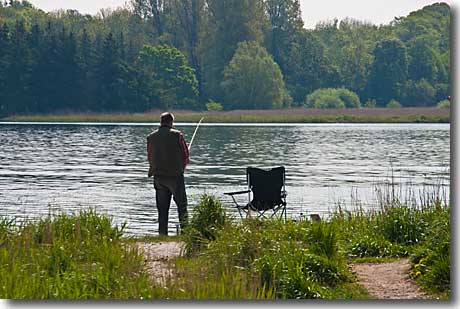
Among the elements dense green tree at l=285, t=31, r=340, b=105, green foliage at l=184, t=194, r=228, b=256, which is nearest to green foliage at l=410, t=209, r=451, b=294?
green foliage at l=184, t=194, r=228, b=256

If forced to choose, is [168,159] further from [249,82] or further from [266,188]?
[249,82]

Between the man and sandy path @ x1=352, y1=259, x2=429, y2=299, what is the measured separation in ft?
8.51

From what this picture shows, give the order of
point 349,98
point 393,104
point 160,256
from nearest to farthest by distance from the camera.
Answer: point 160,256 < point 393,104 < point 349,98

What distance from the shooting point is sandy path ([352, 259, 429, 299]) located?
7031 mm

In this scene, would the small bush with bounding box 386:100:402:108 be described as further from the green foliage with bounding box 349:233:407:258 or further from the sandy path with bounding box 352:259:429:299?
the sandy path with bounding box 352:259:429:299

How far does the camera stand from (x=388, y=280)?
24.9 ft

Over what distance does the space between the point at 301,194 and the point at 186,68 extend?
10.7 meters

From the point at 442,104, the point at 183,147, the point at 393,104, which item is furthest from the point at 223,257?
the point at 393,104

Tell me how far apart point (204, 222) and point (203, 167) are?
57.4 feet

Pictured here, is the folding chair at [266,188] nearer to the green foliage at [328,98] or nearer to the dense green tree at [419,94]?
the green foliage at [328,98]

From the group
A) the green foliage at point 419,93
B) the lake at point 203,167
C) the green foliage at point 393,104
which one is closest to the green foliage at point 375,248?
the green foliage at point 419,93

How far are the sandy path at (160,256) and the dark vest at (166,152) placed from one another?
3.24ft

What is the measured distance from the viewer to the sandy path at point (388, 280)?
23.1ft

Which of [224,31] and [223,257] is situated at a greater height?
[224,31]
